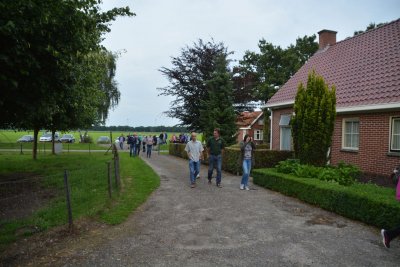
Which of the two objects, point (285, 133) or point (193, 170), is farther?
point (285, 133)

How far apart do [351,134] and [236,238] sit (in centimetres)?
986

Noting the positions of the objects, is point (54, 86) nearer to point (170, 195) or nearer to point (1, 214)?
point (1, 214)

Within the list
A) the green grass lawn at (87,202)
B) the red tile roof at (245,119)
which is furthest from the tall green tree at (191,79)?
the green grass lawn at (87,202)

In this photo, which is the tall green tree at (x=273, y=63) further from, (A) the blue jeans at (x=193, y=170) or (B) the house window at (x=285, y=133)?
(A) the blue jeans at (x=193, y=170)

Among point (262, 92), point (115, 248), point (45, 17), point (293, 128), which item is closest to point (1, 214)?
point (115, 248)

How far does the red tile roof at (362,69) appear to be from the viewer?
41.2 feet

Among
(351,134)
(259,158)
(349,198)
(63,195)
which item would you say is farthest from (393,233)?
(259,158)

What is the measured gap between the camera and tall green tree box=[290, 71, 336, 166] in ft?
35.5

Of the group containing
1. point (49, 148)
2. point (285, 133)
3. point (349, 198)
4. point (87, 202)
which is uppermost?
point (285, 133)

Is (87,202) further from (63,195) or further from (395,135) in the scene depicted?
(395,135)

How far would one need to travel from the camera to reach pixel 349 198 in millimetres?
7344

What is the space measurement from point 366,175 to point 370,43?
7.37 m

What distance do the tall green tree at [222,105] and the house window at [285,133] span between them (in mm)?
2570

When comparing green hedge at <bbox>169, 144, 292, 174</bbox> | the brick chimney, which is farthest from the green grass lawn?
the brick chimney
